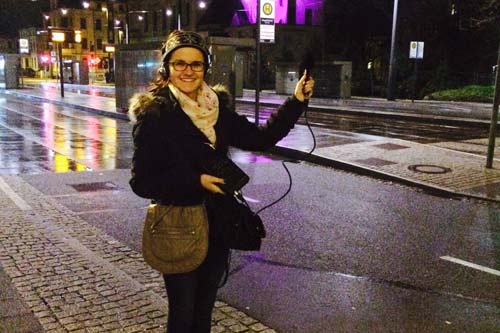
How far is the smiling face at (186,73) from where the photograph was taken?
9.09 ft

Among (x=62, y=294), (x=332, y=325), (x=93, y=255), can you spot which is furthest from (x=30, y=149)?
(x=332, y=325)

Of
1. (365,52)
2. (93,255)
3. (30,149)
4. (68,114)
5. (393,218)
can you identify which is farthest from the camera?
(365,52)

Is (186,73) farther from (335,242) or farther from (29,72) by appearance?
(29,72)

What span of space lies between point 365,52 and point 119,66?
26.5 metres

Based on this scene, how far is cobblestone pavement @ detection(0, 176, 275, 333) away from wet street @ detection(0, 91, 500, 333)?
3.6 inches

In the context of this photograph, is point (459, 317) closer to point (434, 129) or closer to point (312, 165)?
point (312, 165)

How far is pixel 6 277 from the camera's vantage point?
488cm

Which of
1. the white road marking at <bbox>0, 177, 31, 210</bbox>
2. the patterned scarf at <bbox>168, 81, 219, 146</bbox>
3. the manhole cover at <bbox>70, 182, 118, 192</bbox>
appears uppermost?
the patterned scarf at <bbox>168, 81, 219, 146</bbox>

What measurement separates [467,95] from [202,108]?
108 ft

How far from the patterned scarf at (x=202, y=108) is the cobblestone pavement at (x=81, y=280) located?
68.3 inches

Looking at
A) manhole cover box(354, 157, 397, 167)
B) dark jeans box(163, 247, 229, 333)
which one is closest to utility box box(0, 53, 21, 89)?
manhole cover box(354, 157, 397, 167)

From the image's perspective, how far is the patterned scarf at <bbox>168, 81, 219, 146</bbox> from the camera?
9.04ft

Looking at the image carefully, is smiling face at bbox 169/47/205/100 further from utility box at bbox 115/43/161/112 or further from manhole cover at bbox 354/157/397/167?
utility box at bbox 115/43/161/112

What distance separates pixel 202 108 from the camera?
9.18 feet
